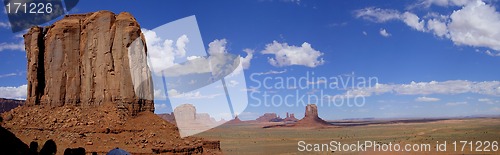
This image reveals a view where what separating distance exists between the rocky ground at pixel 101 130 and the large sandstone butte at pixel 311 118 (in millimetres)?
113322

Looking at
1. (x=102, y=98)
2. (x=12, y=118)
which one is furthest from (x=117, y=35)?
(x=12, y=118)

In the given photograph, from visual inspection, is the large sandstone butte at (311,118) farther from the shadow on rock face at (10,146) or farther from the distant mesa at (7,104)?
the shadow on rock face at (10,146)

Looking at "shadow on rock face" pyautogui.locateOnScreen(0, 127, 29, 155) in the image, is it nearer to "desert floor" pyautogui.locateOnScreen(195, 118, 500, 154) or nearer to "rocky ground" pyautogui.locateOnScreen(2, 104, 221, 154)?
"rocky ground" pyautogui.locateOnScreen(2, 104, 221, 154)

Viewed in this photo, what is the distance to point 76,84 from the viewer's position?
36.8 meters

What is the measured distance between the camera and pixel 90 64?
36.2 metres

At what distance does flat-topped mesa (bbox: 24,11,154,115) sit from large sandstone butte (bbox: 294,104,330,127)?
11424 centimetres

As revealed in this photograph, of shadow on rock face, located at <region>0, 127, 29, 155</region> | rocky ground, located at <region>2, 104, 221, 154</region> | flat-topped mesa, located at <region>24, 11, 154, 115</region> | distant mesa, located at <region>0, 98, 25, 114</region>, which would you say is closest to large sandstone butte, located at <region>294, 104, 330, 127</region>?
distant mesa, located at <region>0, 98, 25, 114</region>

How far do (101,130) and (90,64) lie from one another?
836cm

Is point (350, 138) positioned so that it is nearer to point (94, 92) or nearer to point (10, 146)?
point (94, 92)

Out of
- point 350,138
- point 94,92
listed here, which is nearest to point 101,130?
point 94,92

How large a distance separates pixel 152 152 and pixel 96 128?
6.30m

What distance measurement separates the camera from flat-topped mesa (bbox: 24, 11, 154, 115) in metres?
34.2

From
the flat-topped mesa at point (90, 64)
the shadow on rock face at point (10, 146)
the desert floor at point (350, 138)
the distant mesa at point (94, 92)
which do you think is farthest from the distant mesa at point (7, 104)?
the shadow on rock face at point (10, 146)

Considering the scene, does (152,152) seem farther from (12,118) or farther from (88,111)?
(12,118)
